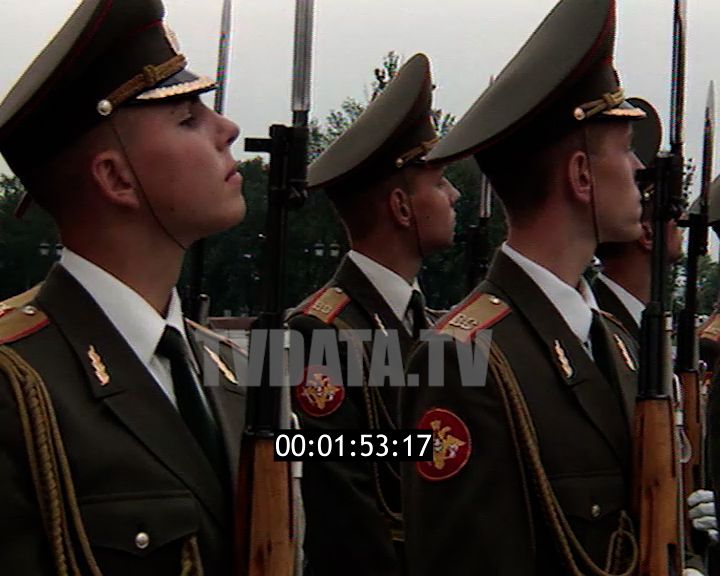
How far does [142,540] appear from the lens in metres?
2.69

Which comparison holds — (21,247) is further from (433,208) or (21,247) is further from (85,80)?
(85,80)

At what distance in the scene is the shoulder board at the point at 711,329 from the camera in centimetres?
732

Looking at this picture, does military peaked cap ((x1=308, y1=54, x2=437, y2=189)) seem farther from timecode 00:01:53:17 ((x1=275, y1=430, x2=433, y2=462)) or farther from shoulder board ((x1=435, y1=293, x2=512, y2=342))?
shoulder board ((x1=435, y1=293, x2=512, y2=342))

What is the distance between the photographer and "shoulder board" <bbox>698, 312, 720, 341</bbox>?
24.0 feet

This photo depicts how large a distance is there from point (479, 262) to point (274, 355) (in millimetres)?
4744

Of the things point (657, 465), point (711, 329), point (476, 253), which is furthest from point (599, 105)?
point (711, 329)

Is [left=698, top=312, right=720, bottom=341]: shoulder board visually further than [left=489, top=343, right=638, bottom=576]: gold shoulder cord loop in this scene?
Yes

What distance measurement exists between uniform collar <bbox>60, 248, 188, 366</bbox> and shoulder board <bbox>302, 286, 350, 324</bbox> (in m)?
2.81

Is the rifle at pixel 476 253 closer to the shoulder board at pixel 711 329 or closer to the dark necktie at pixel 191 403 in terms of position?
the shoulder board at pixel 711 329

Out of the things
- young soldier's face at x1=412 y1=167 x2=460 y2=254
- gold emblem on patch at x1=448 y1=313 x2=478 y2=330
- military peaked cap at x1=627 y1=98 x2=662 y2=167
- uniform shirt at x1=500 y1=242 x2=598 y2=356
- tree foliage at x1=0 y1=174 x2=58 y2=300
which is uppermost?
military peaked cap at x1=627 y1=98 x2=662 y2=167

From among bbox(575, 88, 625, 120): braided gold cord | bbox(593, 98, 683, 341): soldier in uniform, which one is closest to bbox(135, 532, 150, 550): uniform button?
bbox(575, 88, 625, 120): braided gold cord

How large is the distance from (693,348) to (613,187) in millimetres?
1908

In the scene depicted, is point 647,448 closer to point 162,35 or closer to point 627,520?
point 627,520

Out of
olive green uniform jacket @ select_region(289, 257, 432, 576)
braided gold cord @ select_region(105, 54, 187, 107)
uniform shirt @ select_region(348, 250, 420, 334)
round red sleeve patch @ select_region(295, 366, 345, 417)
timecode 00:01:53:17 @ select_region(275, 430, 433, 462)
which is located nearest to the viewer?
timecode 00:01:53:17 @ select_region(275, 430, 433, 462)
